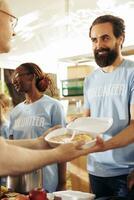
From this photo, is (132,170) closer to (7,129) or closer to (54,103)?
(54,103)

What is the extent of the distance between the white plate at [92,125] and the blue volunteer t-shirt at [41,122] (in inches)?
20.2

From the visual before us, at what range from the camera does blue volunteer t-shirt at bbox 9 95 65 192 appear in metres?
2.01

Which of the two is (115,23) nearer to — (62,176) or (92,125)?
(92,125)

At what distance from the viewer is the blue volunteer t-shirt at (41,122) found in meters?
2.01

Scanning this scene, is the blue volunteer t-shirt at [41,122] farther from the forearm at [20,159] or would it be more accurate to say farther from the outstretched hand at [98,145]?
the forearm at [20,159]

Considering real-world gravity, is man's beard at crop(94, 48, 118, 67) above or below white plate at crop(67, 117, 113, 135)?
above

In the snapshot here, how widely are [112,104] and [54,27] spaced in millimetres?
2177

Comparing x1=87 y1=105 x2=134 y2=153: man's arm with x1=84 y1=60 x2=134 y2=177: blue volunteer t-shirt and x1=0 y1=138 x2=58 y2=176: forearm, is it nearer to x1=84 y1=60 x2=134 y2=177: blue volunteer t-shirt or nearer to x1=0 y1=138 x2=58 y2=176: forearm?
x1=84 y1=60 x2=134 y2=177: blue volunteer t-shirt

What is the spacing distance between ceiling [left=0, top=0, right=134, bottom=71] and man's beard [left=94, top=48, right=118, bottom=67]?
137cm

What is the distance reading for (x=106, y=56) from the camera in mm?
1751

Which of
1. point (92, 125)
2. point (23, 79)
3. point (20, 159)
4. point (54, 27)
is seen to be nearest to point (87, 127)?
point (92, 125)

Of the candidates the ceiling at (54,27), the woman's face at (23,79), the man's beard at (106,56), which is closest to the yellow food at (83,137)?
the man's beard at (106,56)

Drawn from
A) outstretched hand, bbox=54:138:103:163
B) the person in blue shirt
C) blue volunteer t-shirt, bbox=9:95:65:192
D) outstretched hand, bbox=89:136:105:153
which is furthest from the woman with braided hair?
outstretched hand, bbox=54:138:103:163

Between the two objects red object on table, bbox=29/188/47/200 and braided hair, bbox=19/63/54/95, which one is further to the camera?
braided hair, bbox=19/63/54/95
